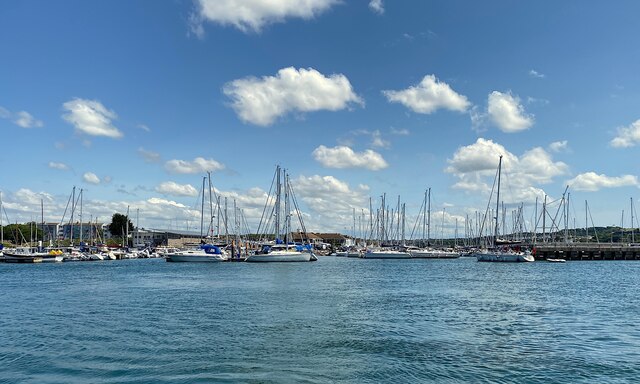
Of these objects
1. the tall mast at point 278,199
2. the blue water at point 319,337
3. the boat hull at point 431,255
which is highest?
the tall mast at point 278,199

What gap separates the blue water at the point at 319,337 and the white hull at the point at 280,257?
6208cm

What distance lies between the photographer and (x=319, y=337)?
2589 centimetres

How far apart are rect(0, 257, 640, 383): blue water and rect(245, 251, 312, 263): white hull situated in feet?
204

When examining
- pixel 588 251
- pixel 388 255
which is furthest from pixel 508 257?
Answer: pixel 388 255

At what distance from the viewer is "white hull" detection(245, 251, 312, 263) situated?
110m

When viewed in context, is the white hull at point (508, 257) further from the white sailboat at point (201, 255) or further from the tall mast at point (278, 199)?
the white sailboat at point (201, 255)

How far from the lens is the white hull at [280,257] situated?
4311 inches

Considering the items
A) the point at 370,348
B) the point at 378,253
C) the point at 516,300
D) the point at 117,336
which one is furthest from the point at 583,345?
the point at 378,253

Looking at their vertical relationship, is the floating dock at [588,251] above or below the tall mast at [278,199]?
below

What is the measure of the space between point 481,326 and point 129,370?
18.8 metres

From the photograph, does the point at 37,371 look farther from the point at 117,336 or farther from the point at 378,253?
the point at 378,253

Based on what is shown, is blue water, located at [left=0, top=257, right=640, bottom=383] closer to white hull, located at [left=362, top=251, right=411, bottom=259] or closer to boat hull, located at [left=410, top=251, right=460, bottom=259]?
white hull, located at [left=362, top=251, right=411, bottom=259]

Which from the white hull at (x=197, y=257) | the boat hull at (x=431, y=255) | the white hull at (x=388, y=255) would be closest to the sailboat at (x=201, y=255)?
the white hull at (x=197, y=257)

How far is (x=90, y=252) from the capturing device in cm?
13925
